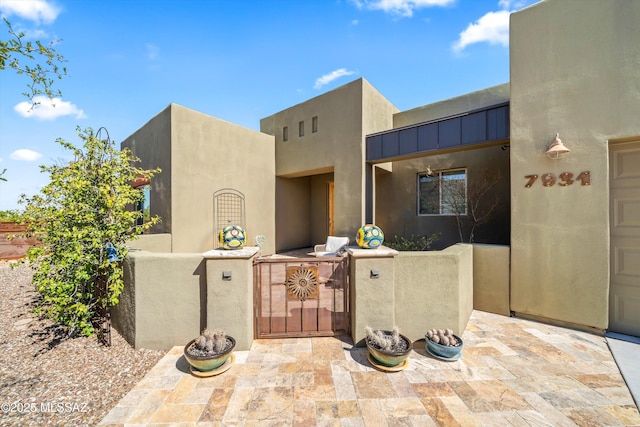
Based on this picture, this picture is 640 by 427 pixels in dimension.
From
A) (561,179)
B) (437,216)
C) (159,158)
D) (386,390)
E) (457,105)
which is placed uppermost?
(457,105)

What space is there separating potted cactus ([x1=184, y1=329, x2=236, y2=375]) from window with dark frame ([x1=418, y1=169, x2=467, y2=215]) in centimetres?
650

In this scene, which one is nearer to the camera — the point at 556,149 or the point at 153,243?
the point at 556,149

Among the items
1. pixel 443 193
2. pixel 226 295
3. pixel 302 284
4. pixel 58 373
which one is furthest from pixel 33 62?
pixel 443 193

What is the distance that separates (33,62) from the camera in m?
2.08

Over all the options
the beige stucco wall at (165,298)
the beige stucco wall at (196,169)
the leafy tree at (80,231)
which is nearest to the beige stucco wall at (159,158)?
the beige stucco wall at (196,169)

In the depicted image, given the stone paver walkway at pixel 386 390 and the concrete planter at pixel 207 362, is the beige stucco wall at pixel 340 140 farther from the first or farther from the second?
the concrete planter at pixel 207 362

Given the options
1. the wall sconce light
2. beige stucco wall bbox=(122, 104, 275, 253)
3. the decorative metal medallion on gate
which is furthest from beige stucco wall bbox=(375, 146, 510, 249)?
the decorative metal medallion on gate

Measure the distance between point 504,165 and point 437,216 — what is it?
2140 millimetres

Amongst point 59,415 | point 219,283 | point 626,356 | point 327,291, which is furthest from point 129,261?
point 626,356

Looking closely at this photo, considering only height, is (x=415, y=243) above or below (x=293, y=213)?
below

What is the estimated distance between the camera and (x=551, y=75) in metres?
4.20

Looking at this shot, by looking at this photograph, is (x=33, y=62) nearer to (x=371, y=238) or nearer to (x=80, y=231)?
(x=80, y=231)

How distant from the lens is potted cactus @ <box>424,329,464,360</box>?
3158 mm

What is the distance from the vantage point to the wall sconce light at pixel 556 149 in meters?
3.99
